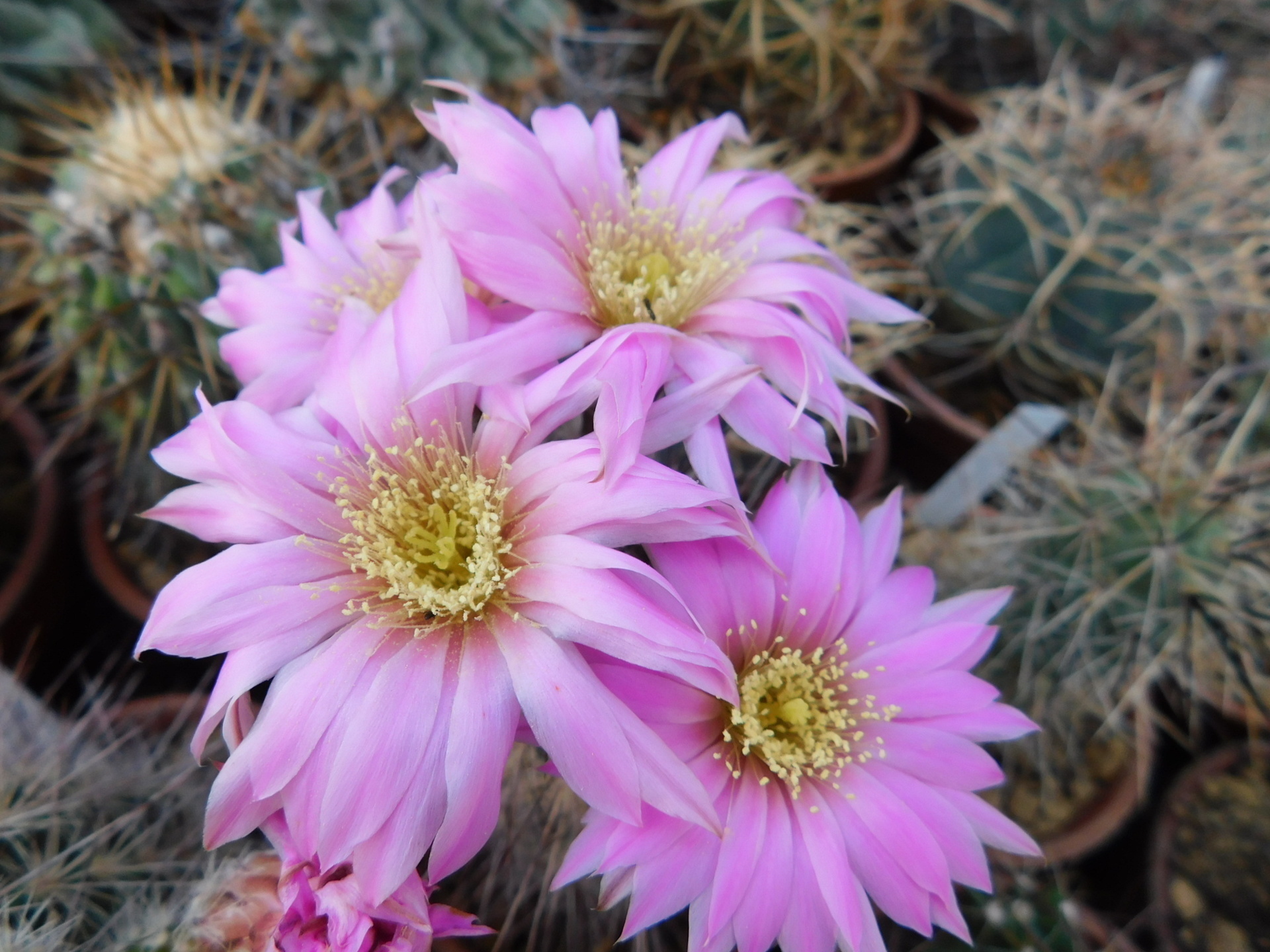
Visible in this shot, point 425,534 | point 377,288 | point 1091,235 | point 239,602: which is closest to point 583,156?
point 377,288

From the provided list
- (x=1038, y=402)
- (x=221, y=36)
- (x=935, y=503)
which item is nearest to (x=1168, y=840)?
(x=935, y=503)

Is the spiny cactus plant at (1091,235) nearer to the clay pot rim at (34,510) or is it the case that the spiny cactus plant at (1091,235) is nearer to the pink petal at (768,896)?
the pink petal at (768,896)

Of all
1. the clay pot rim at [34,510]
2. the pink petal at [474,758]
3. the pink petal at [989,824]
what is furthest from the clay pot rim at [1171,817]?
the clay pot rim at [34,510]

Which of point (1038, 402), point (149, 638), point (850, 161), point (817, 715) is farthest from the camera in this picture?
point (850, 161)

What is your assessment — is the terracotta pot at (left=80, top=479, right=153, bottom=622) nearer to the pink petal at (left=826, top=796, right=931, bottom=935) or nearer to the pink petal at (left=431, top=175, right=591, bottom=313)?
the pink petal at (left=431, top=175, right=591, bottom=313)

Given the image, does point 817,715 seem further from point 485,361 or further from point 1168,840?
point 1168,840

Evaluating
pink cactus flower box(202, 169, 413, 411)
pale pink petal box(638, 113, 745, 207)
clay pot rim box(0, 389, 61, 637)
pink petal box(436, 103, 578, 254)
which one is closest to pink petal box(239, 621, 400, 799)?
pink cactus flower box(202, 169, 413, 411)
